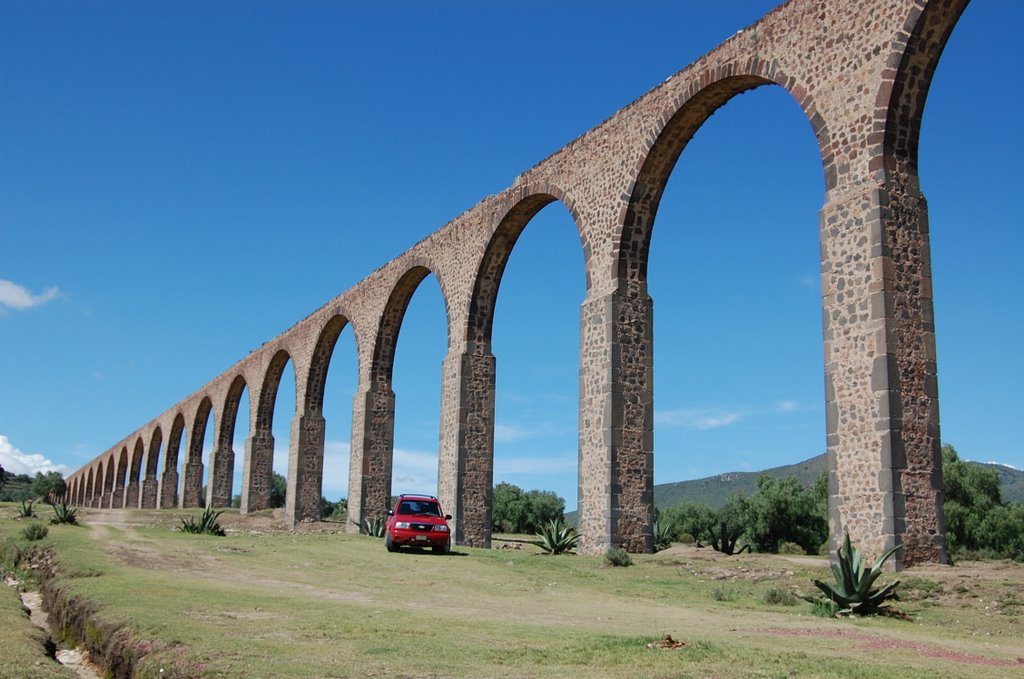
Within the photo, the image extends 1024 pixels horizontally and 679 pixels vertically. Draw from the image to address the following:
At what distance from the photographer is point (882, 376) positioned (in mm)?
11398

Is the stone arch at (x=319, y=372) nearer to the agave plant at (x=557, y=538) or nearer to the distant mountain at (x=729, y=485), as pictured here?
the agave plant at (x=557, y=538)

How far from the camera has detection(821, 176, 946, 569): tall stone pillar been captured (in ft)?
36.7

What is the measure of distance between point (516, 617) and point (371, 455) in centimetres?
1868

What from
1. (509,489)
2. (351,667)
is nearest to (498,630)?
(351,667)

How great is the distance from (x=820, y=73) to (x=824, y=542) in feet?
84.3

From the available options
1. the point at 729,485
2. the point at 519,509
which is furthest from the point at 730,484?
the point at 519,509

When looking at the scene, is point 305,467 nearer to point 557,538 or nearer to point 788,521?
point 557,538

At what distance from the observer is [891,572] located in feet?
35.7

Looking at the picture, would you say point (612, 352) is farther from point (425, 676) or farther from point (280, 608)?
point (425, 676)

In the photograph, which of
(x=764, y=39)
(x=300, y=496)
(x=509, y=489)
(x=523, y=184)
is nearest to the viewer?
(x=764, y=39)

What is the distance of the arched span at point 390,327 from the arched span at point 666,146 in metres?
10.1

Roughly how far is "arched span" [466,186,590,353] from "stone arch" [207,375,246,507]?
23.3 metres

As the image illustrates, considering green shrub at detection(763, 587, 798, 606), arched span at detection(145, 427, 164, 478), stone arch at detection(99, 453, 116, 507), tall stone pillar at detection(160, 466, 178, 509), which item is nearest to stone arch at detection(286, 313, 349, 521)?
green shrub at detection(763, 587, 798, 606)

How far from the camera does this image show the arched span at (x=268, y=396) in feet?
127
